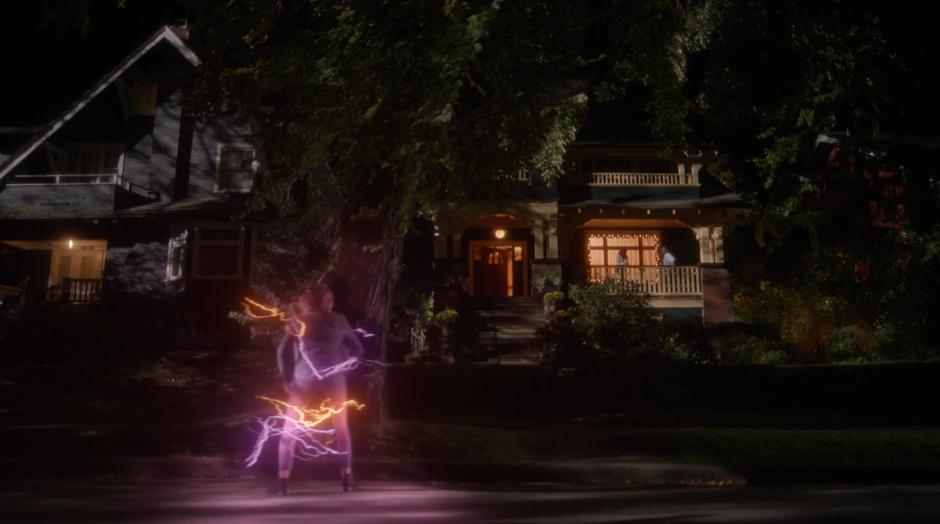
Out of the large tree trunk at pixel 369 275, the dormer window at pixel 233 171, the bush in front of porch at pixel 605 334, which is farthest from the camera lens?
the dormer window at pixel 233 171

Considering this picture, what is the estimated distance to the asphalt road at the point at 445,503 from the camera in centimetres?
495

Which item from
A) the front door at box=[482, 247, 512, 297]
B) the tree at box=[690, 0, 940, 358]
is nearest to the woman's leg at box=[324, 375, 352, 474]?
the tree at box=[690, 0, 940, 358]

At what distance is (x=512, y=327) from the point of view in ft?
67.6

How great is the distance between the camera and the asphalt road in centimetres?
495

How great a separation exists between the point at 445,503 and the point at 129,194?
20580 mm

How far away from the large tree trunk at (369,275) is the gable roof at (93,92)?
1595 cm

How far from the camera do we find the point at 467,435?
345 inches

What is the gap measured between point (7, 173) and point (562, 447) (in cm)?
2090

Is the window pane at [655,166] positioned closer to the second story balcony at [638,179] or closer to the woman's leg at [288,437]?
the second story balcony at [638,179]

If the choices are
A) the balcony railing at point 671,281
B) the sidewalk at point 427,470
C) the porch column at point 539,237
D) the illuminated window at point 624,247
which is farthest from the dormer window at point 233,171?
the sidewalk at point 427,470

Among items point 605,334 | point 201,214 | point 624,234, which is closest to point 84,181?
point 201,214

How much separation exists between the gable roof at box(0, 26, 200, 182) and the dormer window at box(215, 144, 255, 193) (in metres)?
2.95

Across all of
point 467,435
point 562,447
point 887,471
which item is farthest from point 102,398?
point 887,471

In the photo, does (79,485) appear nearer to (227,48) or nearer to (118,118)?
(227,48)
